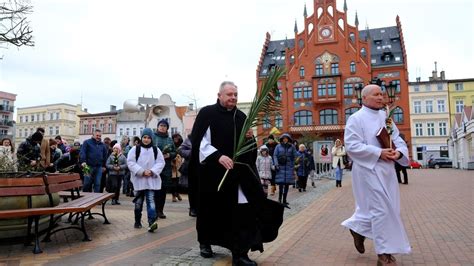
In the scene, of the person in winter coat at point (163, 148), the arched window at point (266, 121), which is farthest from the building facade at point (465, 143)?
the arched window at point (266, 121)

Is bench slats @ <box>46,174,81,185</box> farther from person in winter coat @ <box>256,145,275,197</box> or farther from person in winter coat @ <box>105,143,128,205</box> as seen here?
person in winter coat @ <box>256,145,275,197</box>

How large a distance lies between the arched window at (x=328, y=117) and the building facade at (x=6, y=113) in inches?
2497

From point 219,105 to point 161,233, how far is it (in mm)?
2932

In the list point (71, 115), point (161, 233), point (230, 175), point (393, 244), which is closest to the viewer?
point (393, 244)

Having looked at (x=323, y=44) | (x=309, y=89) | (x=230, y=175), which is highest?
(x=323, y=44)

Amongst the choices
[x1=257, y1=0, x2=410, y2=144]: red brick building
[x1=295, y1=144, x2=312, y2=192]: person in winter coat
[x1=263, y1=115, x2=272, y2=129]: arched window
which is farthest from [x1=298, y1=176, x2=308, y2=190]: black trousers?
[x1=257, y1=0, x2=410, y2=144]: red brick building

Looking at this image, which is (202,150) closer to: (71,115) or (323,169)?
(323,169)

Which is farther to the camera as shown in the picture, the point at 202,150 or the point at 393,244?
the point at 202,150

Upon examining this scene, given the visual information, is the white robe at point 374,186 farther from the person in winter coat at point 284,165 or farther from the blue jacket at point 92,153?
the blue jacket at point 92,153

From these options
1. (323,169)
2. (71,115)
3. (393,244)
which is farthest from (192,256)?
(71,115)

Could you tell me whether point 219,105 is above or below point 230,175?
above

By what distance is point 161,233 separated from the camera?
684 centimetres

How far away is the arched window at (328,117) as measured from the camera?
2224 inches

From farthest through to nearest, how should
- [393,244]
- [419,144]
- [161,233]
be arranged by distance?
[419,144] < [161,233] < [393,244]
